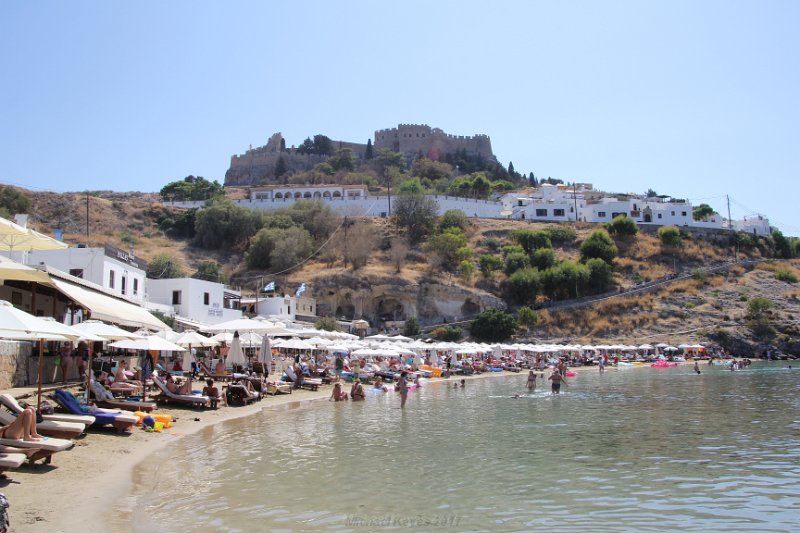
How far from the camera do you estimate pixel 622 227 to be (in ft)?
262

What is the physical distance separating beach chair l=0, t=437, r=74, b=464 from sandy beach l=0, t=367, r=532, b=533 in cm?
17

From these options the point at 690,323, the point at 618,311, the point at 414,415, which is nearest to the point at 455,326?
the point at 618,311

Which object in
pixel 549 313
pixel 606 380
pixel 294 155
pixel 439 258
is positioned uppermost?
pixel 294 155

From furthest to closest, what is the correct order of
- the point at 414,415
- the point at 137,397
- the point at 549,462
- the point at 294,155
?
the point at 294,155 < the point at 414,415 < the point at 137,397 < the point at 549,462

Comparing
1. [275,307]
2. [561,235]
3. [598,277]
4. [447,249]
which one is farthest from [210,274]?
[561,235]

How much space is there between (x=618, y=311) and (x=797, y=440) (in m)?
50.0

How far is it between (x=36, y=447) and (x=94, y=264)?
22591mm

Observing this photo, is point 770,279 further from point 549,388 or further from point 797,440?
point 797,440

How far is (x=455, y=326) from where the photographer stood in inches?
2303

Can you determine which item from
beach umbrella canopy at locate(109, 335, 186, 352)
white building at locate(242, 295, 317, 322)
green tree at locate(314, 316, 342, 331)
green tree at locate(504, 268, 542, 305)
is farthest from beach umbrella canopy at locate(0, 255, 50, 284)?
green tree at locate(504, 268, 542, 305)

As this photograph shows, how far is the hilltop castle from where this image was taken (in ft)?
398

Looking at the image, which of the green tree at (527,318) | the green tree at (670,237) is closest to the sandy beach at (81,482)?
the green tree at (527,318)

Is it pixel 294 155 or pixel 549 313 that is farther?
pixel 294 155

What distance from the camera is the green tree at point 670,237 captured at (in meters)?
78.8
